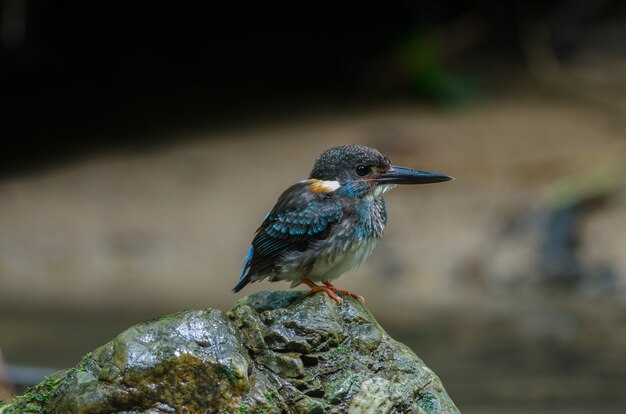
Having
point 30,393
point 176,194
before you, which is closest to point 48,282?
point 176,194

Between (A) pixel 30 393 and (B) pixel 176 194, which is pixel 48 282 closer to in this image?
(B) pixel 176 194

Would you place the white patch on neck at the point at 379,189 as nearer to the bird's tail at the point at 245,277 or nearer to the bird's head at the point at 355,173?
the bird's head at the point at 355,173

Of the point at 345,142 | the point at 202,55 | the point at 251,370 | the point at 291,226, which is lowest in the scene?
the point at 251,370

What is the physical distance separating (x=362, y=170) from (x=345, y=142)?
25.5ft

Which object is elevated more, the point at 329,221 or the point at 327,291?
the point at 329,221

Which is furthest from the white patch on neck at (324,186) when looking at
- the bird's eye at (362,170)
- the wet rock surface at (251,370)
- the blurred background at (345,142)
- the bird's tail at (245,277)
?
the blurred background at (345,142)

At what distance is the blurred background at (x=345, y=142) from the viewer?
8.40 metres

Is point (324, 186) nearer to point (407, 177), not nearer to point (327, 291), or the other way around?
point (407, 177)

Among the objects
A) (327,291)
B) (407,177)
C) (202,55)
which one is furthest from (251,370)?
(202,55)

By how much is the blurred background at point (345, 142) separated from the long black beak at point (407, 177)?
2506 millimetres

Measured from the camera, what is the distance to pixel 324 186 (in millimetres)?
4473

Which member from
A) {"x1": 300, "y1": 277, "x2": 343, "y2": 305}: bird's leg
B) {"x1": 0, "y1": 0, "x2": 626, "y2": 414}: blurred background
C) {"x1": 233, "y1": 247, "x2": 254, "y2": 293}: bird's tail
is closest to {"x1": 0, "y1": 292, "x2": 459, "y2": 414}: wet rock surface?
{"x1": 300, "y1": 277, "x2": 343, "y2": 305}: bird's leg

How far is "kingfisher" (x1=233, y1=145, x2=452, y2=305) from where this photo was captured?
4332 mm

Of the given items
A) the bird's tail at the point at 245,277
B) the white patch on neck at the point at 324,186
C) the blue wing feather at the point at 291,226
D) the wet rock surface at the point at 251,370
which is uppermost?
the white patch on neck at the point at 324,186
